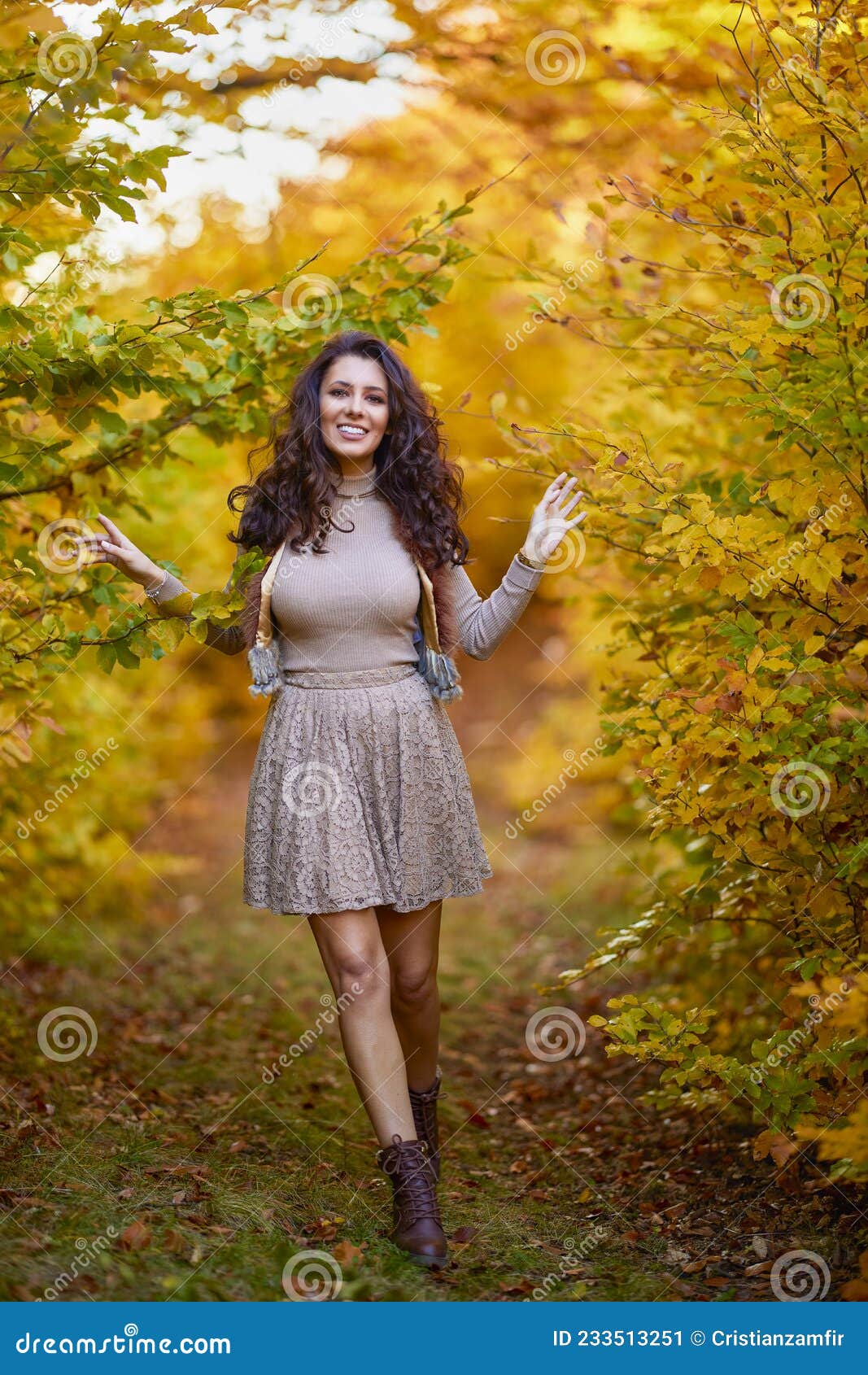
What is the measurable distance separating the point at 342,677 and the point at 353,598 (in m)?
0.19

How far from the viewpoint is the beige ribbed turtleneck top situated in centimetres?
297

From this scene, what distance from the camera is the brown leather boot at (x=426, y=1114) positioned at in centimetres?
320

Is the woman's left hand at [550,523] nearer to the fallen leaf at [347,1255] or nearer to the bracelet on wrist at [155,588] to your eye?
the bracelet on wrist at [155,588]

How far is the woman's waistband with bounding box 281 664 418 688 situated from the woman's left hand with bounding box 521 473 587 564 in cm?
45

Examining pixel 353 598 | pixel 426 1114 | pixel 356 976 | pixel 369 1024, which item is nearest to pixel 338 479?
pixel 353 598

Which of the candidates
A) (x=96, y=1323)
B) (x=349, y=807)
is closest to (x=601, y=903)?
(x=349, y=807)

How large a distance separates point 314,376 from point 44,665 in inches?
39.4

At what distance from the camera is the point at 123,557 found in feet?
9.48

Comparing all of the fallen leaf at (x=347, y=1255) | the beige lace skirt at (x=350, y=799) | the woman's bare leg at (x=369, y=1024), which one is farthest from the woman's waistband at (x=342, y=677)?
the fallen leaf at (x=347, y=1255)

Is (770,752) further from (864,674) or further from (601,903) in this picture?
(601,903)

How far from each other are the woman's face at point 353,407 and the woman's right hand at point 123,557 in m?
0.56

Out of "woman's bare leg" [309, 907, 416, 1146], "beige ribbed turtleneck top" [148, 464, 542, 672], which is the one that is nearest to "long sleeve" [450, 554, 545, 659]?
"beige ribbed turtleneck top" [148, 464, 542, 672]

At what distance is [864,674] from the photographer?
2627mm

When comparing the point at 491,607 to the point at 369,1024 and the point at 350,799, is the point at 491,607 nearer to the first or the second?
the point at 350,799
